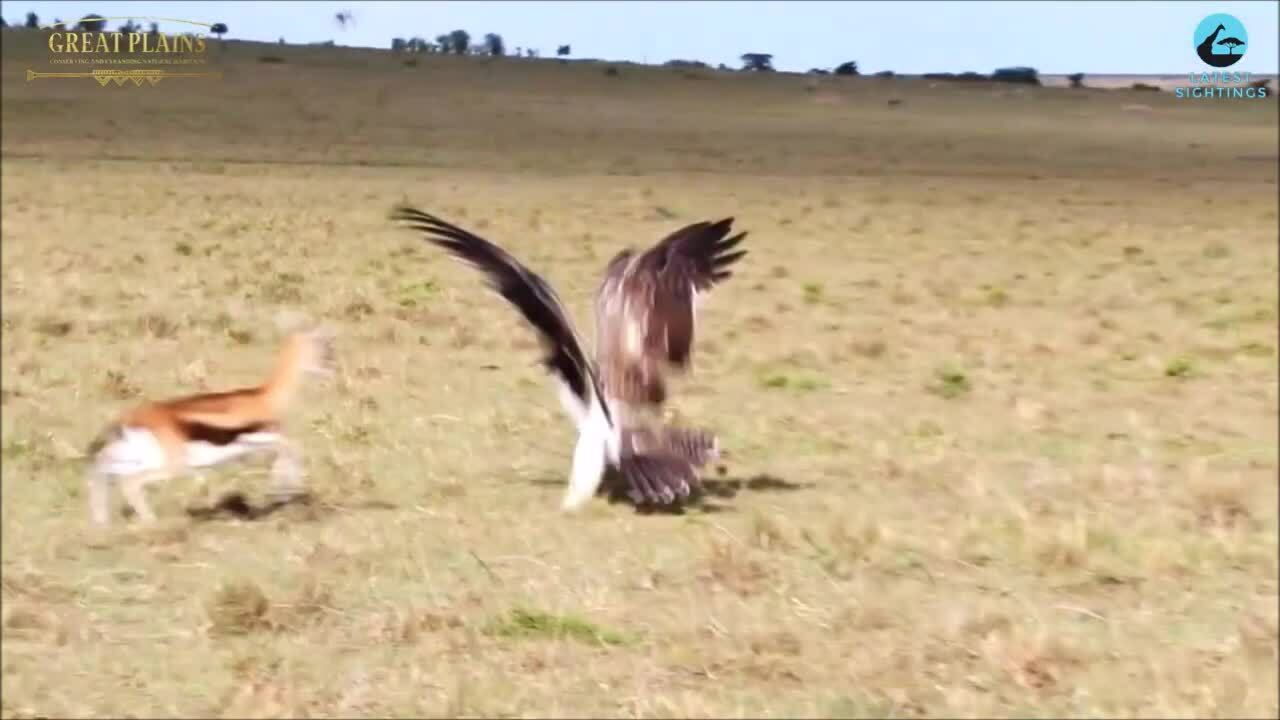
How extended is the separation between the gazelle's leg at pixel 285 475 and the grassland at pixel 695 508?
0.38 ft

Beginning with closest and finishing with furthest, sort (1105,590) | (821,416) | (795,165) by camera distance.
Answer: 1. (1105,590)
2. (821,416)
3. (795,165)

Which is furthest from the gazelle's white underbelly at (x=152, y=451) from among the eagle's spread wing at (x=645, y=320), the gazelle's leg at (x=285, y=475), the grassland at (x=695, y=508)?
the eagle's spread wing at (x=645, y=320)

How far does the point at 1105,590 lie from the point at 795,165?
36.1 metres

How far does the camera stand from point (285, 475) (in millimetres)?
7316

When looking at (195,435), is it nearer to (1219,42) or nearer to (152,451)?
(152,451)

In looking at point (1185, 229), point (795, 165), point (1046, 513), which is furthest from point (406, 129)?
point (1046, 513)

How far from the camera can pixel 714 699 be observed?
5.47 m

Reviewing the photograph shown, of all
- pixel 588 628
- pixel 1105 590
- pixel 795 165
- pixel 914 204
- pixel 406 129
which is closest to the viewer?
pixel 588 628

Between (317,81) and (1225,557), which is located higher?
(317,81)

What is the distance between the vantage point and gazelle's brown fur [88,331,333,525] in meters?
6.78

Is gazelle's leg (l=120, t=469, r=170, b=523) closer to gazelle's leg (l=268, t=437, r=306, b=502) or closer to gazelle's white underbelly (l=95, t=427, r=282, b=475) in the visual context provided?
gazelle's white underbelly (l=95, t=427, r=282, b=475)

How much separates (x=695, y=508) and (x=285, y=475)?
185 cm

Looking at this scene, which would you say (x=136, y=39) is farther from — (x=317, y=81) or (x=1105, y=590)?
(x=317, y=81)

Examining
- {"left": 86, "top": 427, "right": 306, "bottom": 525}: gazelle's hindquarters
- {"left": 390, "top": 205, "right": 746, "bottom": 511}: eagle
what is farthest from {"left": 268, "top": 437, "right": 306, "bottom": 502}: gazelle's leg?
{"left": 390, "top": 205, "right": 746, "bottom": 511}: eagle
